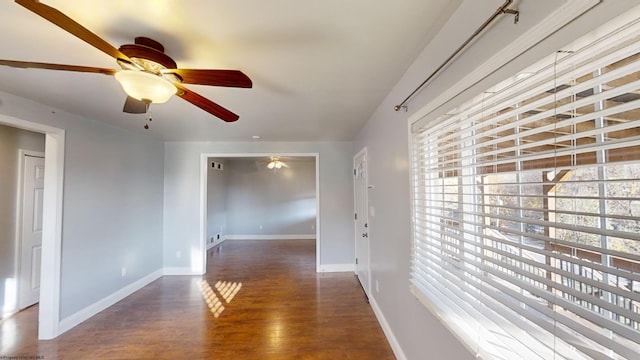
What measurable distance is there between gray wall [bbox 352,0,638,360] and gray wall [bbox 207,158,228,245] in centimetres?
457

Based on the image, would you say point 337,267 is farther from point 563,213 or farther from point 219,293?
point 563,213

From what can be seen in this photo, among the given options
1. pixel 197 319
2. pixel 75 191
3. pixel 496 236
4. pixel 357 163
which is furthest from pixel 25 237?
pixel 496 236

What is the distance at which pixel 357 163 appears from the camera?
4125 mm

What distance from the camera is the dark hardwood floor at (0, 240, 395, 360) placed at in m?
2.35

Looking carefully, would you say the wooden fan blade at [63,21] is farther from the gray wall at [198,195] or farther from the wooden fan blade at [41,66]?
the gray wall at [198,195]

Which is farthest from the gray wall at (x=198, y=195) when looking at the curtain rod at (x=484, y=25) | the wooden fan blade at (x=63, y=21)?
the wooden fan blade at (x=63, y=21)

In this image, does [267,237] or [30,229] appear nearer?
[30,229]

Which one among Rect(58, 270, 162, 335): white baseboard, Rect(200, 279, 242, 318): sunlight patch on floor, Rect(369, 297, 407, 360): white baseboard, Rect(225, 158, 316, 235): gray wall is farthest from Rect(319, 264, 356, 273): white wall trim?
Rect(225, 158, 316, 235): gray wall

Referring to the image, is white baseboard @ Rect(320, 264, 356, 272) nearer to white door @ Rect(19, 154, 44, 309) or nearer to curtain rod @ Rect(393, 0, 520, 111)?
curtain rod @ Rect(393, 0, 520, 111)

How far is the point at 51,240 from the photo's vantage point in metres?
2.59

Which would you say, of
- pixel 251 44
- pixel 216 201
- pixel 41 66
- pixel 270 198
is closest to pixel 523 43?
pixel 251 44

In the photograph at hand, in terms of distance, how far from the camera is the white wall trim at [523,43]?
696mm

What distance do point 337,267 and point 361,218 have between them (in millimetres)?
1172

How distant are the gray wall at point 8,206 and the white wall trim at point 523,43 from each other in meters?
4.65
